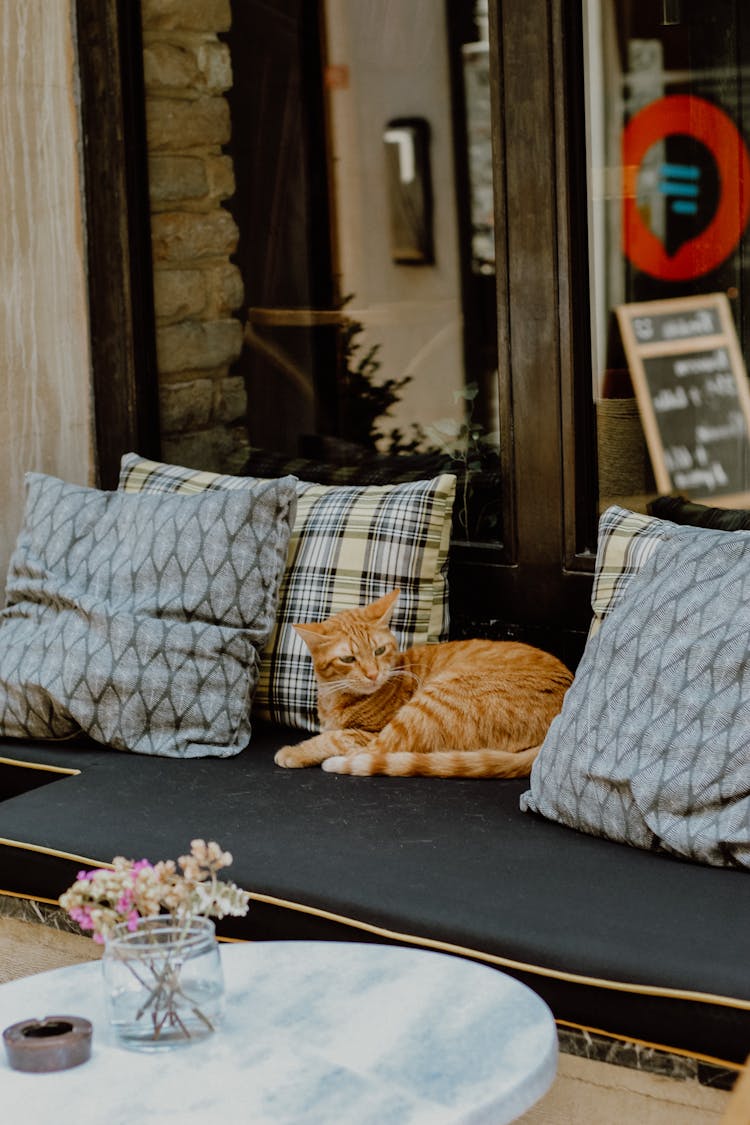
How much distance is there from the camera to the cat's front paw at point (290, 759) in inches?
107

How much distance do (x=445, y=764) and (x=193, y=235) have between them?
67.5 inches

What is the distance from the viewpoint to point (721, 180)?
281 cm

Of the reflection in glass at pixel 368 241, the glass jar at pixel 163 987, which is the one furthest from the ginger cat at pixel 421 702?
the glass jar at pixel 163 987

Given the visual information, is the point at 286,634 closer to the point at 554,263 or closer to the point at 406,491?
the point at 406,491

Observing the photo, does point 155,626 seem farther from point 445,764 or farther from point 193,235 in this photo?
point 193,235

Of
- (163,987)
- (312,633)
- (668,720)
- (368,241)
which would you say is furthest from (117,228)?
(163,987)

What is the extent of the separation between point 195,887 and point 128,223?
8.02 feet

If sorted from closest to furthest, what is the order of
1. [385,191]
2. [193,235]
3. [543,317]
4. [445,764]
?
[445,764] < [543,317] < [385,191] < [193,235]

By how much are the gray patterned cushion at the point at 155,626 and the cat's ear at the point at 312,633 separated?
0.46 ft

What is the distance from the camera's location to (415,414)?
3.27m

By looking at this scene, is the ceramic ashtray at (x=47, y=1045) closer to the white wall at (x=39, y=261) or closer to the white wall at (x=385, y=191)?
the white wall at (x=385, y=191)

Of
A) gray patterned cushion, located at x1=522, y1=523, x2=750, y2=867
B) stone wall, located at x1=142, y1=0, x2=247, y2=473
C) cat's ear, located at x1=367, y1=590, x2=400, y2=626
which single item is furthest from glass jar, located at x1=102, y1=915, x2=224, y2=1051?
stone wall, located at x1=142, y1=0, x2=247, y2=473

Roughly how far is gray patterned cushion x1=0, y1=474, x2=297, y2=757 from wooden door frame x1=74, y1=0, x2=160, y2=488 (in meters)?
0.67

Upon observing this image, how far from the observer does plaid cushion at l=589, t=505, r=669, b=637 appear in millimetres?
2551
